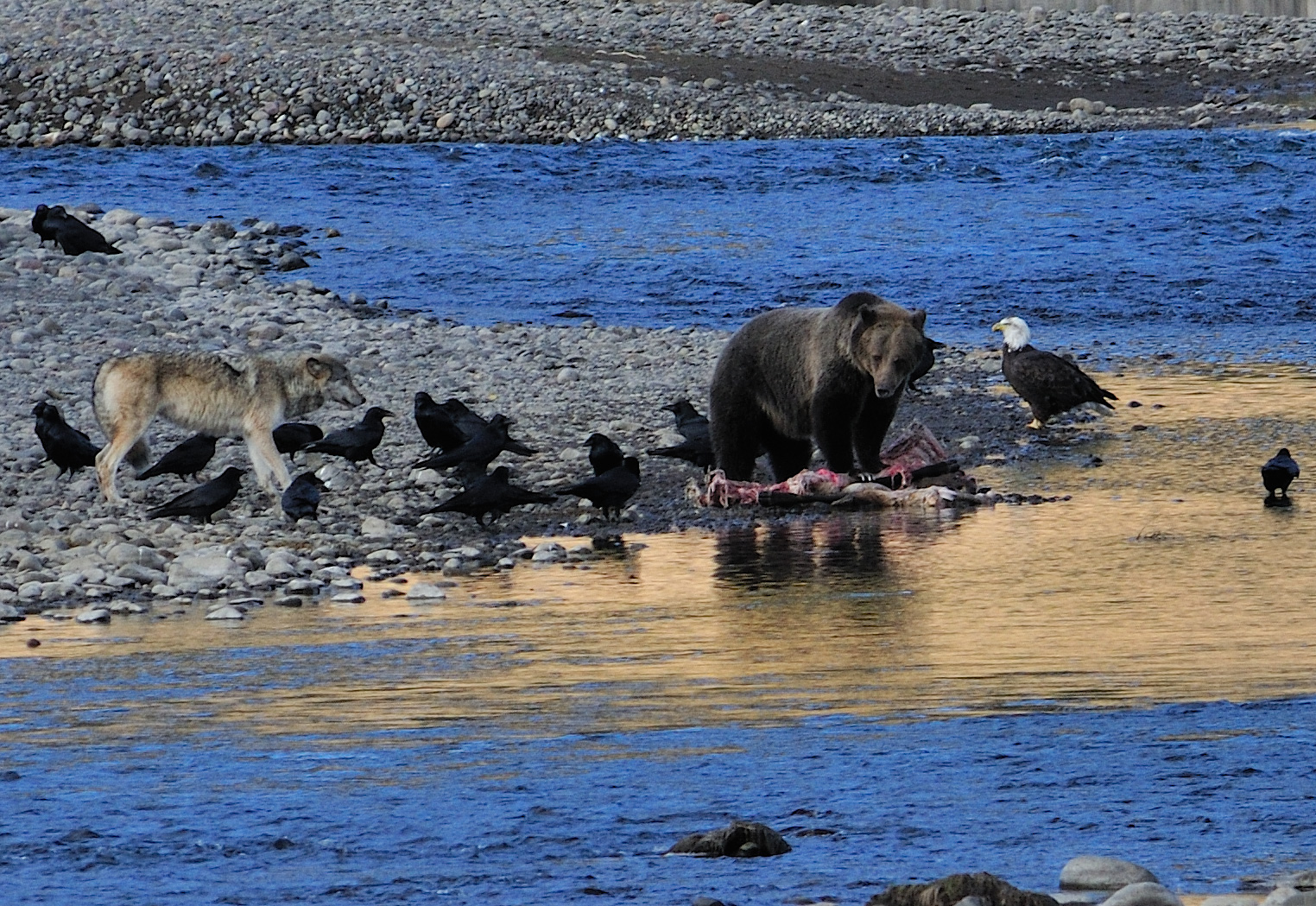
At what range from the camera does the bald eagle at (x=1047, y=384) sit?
12.7 m

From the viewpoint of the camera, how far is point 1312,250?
2189cm

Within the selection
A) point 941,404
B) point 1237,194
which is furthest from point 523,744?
point 1237,194

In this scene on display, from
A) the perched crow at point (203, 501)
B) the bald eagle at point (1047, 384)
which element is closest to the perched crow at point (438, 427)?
the perched crow at point (203, 501)

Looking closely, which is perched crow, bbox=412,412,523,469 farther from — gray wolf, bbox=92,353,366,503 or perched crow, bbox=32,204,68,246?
perched crow, bbox=32,204,68,246

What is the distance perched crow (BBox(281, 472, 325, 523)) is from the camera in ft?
32.8

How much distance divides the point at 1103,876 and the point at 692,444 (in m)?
6.69

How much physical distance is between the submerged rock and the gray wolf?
574cm

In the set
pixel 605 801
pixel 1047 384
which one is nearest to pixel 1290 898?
pixel 605 801

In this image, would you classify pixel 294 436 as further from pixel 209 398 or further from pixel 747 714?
pixel 747 714

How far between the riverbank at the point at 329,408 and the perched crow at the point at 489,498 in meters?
0.12

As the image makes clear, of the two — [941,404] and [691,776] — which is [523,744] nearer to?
[691,776]

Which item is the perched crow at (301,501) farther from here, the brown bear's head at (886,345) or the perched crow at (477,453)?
the brown bear's head at (886,345)

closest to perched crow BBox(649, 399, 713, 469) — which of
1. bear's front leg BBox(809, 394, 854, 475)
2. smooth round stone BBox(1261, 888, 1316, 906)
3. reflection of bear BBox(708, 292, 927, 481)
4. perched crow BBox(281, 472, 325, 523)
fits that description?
reflection of bear BBox(708, 292, 927, 481)

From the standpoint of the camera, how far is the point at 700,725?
21.5ft
